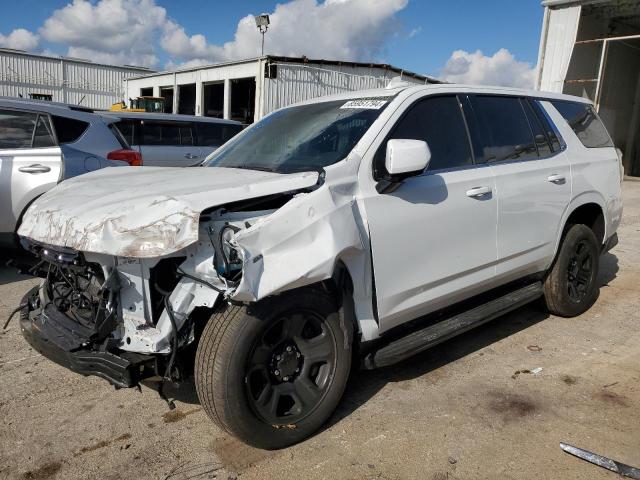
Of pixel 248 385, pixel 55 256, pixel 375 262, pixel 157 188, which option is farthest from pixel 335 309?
pixel 55 256

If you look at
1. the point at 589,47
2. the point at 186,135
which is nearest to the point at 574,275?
the point at 186,135

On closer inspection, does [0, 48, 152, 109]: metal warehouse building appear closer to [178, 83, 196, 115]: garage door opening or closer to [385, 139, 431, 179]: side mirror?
[178, 83, 196, 115]: garage door opening

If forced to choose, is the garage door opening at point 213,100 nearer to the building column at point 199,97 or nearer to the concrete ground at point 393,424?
the building column at point 199,97

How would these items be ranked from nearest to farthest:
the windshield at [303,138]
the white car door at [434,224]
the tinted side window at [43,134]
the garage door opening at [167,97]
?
the white car door at [434,224] → the windshield at [303,138] → the tinted side window at [43,134] → the garage door opening at [167,97]

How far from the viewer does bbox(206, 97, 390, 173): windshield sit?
3.12 metres

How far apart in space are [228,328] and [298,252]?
47 centimetres

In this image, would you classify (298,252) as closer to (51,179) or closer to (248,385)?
(248,385)

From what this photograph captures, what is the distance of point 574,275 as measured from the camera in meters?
4.70

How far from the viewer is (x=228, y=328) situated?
248 centimetres

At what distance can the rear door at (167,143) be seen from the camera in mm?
9492

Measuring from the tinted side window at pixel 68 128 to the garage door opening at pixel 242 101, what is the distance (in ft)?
71.4

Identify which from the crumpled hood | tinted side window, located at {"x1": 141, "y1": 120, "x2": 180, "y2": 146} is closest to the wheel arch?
the crumpled hood

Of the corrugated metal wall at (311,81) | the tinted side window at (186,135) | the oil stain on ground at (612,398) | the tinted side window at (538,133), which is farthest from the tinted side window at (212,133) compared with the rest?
the corrugated metal wall at (311,81)

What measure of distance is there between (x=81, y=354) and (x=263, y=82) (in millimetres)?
19753
